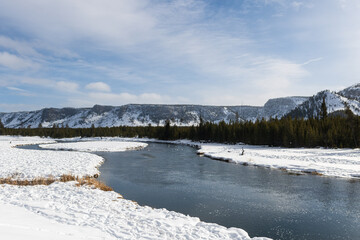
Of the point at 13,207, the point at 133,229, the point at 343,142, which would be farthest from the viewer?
the point at 343,142

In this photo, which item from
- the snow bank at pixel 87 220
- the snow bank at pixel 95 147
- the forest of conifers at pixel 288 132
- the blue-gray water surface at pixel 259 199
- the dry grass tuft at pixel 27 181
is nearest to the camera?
the snow bank at pixel 87 220

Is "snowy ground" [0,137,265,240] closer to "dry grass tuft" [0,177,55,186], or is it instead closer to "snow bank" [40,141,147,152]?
"dry grass tuft" [0,177,55,186]

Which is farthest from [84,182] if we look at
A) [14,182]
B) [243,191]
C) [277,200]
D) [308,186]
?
[308,186]

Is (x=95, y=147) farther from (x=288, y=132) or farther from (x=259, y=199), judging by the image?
(x=259, y=199)

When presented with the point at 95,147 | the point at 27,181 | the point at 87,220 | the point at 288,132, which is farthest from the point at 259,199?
the point at 95,147

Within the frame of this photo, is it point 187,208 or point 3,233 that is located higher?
point 3,233

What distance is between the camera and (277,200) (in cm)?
2077

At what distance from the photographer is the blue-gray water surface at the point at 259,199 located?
15.2 metres

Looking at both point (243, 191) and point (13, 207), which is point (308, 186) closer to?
point (243, 191)

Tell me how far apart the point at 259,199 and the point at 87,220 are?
14.0m

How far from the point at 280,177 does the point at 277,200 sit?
36.8 feet

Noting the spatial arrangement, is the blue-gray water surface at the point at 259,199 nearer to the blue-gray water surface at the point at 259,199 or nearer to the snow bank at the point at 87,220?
the blue-gray water surface at the point at 259,199

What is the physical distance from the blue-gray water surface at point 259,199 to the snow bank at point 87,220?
2659 mm

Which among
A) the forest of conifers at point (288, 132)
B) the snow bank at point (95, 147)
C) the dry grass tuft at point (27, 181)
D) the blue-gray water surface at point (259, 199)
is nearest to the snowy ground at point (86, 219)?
the blue-gray water surface at point (259, 199)
